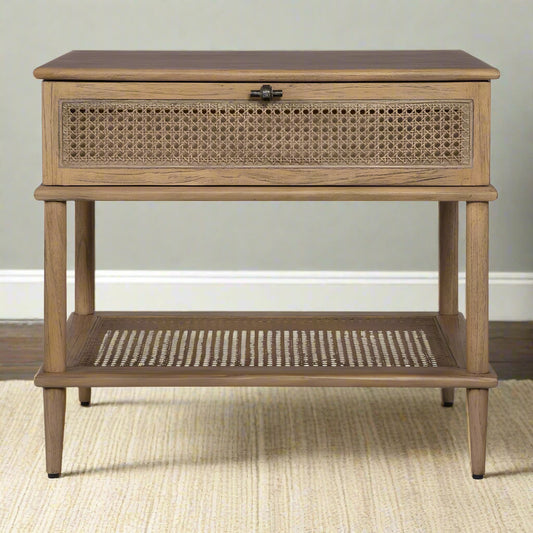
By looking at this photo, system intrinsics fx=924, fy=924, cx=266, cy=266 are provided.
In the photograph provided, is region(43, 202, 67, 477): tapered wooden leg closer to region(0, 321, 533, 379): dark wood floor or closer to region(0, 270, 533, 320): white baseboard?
region(0, 321, 533, 379): dark wood floor

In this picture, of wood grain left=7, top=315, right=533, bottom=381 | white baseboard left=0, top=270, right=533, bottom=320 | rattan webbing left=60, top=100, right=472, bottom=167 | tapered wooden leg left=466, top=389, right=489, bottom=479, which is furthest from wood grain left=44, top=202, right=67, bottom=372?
white baseboard left=0, top=270, right=533, bottom=320

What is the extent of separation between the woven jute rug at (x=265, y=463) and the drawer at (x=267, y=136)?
1.80ft

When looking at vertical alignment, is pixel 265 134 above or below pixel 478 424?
above

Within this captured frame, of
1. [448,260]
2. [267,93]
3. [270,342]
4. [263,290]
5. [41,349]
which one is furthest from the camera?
[263,290]

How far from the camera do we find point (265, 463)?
1.77 metres

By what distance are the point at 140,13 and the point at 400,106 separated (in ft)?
3.68

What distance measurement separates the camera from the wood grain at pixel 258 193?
5.23 ft

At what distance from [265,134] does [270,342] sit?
487mm

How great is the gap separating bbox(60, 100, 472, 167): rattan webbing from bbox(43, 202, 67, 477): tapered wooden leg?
0.12m

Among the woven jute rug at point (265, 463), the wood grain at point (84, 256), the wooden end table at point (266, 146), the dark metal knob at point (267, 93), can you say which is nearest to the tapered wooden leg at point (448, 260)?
the woven jute rug at point (265, 463)

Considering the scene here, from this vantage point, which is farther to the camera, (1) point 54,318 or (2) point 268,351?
(2) point 268,351

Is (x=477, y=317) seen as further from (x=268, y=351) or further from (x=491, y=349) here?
(x=491, y=349)

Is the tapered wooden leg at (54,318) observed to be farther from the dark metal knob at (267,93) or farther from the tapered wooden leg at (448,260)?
the tapered wooden leg at (448,260)

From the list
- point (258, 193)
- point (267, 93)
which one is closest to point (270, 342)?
point (258, 193)
